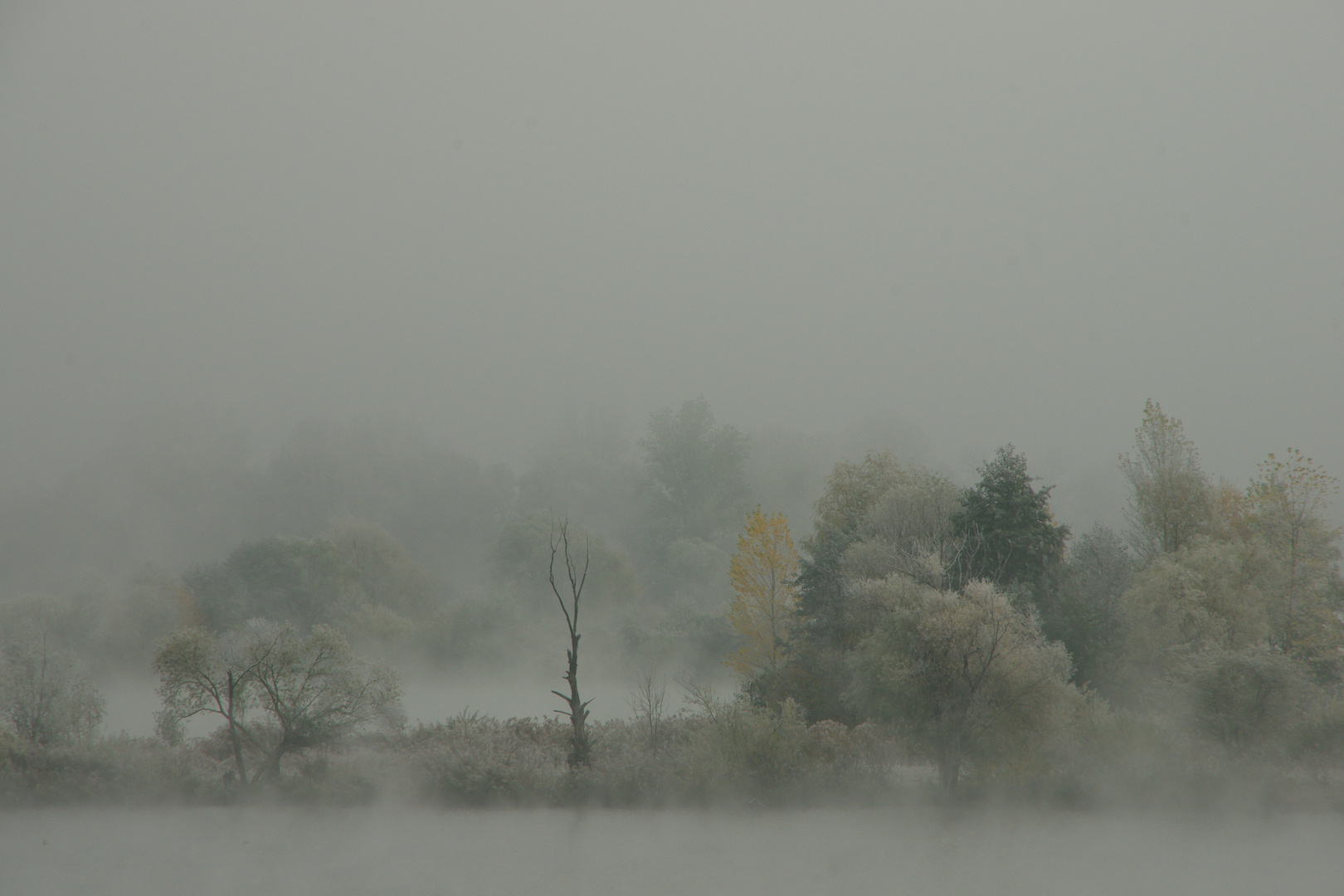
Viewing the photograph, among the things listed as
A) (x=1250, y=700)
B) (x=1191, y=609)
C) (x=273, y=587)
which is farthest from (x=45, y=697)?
(x=273, y=587)

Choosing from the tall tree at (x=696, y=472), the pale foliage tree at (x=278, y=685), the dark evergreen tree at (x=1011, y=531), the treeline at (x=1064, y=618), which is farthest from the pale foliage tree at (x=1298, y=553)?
the tall tree at (x=696, y=472)

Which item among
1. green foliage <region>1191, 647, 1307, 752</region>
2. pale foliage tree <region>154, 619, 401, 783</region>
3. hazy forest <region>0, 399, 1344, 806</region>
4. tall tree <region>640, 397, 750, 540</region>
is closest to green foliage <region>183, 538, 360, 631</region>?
hazy forest <region>0, 399, 1344, 806</region>

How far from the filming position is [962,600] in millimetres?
21047

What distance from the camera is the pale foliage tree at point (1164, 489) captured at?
3106cm

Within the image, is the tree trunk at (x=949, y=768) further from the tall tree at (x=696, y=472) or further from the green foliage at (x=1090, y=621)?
the tall tree at (x=696, y=472)

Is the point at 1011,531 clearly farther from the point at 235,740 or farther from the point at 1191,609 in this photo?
the point at 235,740

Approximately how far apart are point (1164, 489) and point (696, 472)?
53.9m

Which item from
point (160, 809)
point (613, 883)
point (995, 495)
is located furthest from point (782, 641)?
point (160, 809)

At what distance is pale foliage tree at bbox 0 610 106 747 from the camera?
21844 millimetres

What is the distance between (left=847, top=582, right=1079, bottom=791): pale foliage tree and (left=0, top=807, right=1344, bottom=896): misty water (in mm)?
1703

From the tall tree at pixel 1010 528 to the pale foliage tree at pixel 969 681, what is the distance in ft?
26.3

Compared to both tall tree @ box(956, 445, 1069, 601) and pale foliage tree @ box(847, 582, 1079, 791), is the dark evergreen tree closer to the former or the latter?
tall tree @ box(956, 445, 1069, 601)

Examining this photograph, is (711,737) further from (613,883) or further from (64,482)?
(64,482)

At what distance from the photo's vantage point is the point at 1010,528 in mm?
29125
